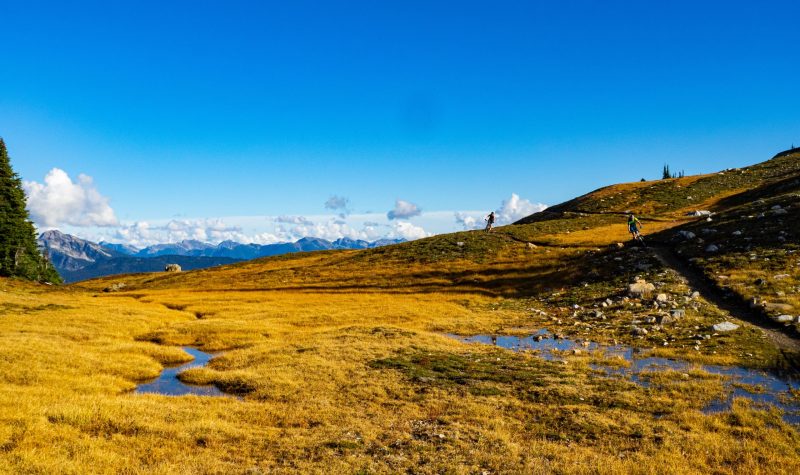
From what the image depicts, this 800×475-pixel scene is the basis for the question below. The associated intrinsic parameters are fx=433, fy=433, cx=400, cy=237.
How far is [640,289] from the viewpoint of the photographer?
121ft

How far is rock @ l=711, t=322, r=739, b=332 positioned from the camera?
25.7m

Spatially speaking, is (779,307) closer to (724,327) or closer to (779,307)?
(779,307)

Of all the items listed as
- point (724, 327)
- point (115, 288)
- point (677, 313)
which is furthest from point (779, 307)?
point (115, 288)

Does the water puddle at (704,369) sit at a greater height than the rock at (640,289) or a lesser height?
lesser

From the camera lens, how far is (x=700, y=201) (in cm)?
9981

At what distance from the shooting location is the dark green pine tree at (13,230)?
74688 millimetres

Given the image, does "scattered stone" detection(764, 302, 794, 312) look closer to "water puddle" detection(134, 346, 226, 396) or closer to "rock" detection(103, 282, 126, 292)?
"water puddle" detection(134, 346, 226, 396)

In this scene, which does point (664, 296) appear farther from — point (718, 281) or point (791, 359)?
point (791, 359)

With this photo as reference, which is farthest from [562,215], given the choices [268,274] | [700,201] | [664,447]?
[664,447]

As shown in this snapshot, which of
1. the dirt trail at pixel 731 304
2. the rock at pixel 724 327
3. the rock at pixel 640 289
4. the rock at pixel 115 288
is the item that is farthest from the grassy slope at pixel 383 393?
the rock at pixel 115 288

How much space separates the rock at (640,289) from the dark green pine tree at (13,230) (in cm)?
9450

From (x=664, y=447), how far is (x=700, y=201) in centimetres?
10670

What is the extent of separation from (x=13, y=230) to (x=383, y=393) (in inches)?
3450

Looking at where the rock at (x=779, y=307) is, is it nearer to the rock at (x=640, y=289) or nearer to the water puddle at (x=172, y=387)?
the rock at (x=640, y=289)
